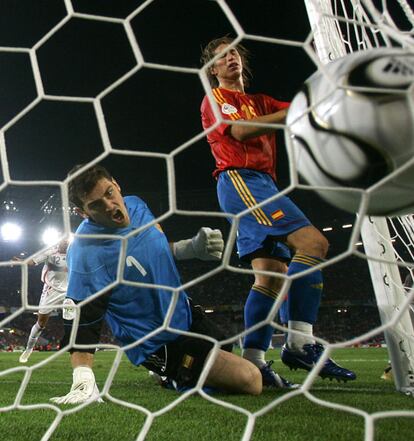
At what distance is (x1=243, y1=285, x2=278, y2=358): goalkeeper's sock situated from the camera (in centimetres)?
229

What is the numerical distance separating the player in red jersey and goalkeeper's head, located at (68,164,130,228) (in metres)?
0.50

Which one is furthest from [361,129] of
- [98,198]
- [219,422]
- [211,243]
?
[98,198]

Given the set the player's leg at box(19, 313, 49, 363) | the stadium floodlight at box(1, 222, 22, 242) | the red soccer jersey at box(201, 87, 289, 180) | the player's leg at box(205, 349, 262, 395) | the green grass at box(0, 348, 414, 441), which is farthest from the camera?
the stadium floodlight at box(1, 222, 22, 242)

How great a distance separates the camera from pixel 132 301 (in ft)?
7.18

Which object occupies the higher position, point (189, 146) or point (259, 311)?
point (189, 146)

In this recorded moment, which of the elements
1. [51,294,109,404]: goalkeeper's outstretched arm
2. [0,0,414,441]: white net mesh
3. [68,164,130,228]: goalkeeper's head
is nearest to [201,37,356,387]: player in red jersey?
[0,0,414,441]: white net mesh

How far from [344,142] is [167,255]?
1272 millimetres

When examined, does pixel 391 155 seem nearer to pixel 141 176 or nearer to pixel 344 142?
pixel 344 142

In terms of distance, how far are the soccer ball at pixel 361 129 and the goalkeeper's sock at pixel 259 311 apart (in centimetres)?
107

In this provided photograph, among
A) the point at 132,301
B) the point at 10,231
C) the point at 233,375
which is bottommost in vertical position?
the point at 233,375

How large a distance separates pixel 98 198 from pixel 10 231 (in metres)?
15.7

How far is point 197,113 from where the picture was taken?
15594mm

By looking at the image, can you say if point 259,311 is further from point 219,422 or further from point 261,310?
point 219,422

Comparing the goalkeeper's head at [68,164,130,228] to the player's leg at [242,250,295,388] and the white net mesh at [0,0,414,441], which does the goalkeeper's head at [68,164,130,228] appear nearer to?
the white net mesh at [0,0,414,441]
